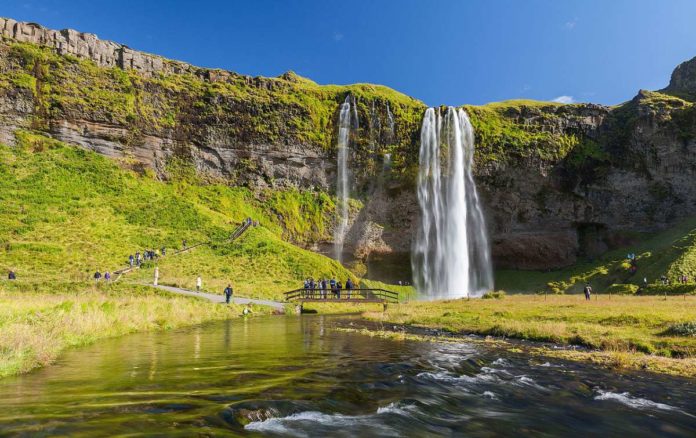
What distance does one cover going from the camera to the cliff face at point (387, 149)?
225ft

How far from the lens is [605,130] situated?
75125mm

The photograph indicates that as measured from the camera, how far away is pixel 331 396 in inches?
311

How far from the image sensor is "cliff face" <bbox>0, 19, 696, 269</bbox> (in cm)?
6850

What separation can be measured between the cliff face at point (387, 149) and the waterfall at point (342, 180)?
52.5 inches

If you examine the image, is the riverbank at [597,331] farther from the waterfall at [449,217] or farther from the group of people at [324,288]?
the waterfall at [449,217]

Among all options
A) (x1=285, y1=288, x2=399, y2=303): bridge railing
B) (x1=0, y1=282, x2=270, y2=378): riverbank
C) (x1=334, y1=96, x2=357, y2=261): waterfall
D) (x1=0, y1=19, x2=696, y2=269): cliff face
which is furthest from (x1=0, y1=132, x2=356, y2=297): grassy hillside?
(x1=0, y1=282, x2=270, y2=378): riverbank

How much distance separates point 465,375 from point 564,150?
74336 mm

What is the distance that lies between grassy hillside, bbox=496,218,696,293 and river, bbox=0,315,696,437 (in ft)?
128

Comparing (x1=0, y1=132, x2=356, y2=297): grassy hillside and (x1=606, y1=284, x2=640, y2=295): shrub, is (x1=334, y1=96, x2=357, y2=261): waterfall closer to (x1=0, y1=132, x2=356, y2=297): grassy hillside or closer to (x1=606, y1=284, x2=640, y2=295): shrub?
(x1=0, y1=132, x2=356, y2=297): grassy hillside

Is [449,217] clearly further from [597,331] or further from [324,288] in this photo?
[597,331]

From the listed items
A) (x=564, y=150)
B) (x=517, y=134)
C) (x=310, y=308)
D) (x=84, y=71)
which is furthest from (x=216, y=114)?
(x=564, y=150)

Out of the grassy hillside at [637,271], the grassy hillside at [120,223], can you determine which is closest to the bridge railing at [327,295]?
the grassy hillside at [120,223]

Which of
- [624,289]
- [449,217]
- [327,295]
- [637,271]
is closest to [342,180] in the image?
[449,217]

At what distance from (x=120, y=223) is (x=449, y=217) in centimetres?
4898
